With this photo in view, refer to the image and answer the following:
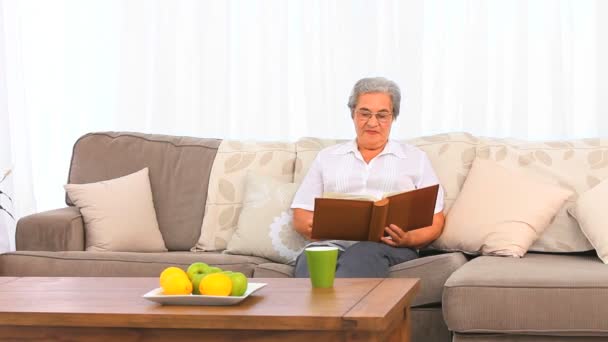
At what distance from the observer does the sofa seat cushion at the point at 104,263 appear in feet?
11.9

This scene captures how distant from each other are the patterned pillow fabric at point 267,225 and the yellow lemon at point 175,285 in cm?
135

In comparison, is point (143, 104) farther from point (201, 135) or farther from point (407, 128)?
point (407, 128)

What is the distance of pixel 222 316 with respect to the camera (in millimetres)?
2338

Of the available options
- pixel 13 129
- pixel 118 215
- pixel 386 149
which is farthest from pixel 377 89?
pixel 13 129

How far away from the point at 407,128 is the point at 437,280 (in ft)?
4.89

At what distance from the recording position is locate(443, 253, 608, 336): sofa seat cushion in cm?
307

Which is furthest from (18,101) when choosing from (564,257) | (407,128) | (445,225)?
(564,257)

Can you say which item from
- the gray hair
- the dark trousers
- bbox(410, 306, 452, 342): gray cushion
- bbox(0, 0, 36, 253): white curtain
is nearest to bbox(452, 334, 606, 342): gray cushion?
bbox(410, 306, 452, 342): gray cushion

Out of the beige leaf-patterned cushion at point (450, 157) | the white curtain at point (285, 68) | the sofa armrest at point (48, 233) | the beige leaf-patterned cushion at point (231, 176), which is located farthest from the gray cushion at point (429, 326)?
the white curtain at point (285, 68)

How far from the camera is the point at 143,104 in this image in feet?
16.9

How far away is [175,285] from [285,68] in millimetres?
2565

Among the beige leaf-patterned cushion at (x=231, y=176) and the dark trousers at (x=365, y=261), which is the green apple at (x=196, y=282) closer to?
the dark trousers at (x=365, y=261)

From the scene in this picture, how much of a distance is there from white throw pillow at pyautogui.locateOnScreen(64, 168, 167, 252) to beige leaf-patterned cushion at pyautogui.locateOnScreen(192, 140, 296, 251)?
21cm

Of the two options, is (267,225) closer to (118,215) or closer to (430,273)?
(118,215)
